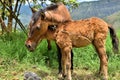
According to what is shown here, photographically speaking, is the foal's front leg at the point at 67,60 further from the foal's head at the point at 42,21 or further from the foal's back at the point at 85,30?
the foal's head at the point at 42,21

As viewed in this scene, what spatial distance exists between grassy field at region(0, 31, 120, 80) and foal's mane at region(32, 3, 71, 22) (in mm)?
1370

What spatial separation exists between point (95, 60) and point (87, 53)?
0.48 meters

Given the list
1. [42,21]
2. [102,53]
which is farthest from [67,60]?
[42,21]

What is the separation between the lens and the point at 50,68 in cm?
985

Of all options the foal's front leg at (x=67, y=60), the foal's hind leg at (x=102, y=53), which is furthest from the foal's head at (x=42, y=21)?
the foal's hind leg at (x=102, y=53)

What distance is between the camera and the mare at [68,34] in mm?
8344

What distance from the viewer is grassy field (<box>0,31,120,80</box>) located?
9.17 meters

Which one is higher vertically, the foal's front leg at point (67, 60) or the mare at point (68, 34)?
the mare at point (68, 34)

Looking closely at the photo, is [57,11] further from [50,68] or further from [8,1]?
[8,1]

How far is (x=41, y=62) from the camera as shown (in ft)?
32.7

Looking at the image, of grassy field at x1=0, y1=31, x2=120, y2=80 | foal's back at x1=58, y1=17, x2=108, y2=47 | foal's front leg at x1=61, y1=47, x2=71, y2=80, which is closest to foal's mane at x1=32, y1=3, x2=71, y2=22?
foal's back at x1=58, y1=17, x2=108, y2=47

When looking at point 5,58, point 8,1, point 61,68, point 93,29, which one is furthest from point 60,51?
point 8,1

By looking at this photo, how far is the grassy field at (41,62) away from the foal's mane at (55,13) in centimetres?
137

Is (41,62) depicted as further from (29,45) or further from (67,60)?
(67,60)
